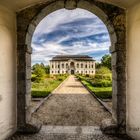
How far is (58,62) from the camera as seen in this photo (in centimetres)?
10075

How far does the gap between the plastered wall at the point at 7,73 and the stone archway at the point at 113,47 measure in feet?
0.61

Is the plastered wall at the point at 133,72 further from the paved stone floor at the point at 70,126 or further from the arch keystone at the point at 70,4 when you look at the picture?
the arch keystone at the point at 70,4

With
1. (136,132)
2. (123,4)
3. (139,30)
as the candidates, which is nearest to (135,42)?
(139,30)

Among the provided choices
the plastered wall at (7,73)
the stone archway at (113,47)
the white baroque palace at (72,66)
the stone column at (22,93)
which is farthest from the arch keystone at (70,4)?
the white baroque palace at (72,66)

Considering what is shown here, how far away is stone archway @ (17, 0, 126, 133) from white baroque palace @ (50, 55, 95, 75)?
92.8m

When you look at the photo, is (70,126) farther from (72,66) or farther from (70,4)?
(72,66)

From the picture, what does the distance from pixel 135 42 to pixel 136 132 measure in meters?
2.00

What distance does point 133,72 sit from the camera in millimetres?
4934

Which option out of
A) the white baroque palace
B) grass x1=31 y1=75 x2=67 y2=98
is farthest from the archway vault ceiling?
the white baroque palace

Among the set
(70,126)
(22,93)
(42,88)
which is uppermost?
(22,93)

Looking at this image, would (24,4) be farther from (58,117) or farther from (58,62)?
(58,62)

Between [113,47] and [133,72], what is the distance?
0.98m

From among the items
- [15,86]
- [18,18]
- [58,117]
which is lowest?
[58,117]

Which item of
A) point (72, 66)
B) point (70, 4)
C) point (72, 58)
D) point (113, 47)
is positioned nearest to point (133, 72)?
point (113, 47)
